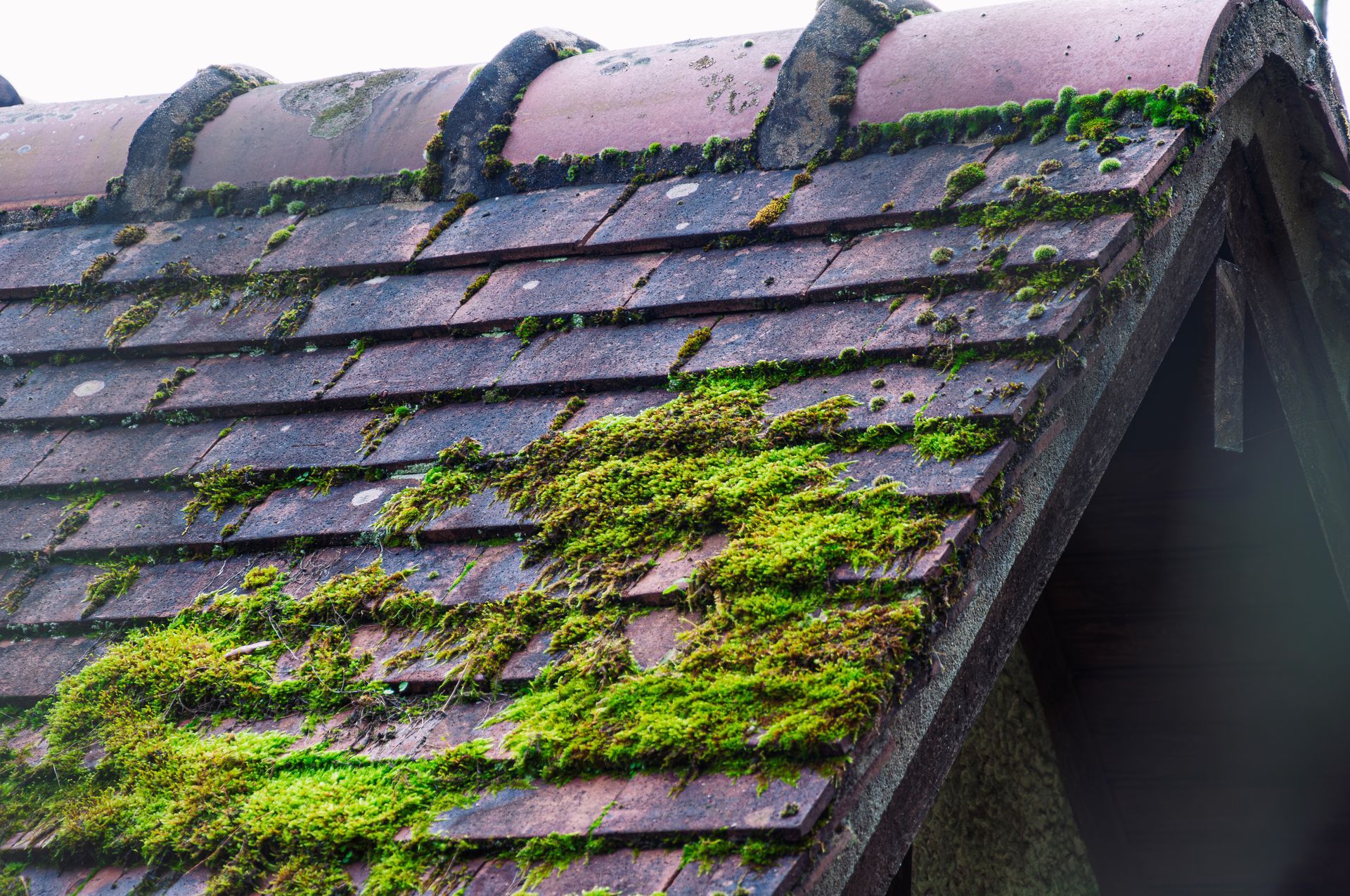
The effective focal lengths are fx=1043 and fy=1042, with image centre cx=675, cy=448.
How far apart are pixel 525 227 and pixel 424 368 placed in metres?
0.53

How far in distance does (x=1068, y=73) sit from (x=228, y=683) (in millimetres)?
2042

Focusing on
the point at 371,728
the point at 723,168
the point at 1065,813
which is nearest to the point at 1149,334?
the point at 723,168

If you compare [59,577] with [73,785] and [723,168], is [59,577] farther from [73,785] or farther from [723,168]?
[723,168]

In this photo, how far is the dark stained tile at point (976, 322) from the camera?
1.66m

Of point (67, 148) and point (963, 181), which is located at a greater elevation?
point (67, 148)

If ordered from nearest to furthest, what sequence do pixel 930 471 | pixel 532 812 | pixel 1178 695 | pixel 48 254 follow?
pixel 532 812 < pixel 930 471 < pixel 48 254 < pixel 1178 695

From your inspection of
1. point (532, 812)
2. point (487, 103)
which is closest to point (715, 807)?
point (532, 812)

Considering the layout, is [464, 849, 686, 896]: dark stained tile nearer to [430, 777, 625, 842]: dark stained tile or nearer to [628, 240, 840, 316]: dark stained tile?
[430, 777, 625, 842]: dark stained tile

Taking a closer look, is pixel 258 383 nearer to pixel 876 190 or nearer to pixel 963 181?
pixel 876 190

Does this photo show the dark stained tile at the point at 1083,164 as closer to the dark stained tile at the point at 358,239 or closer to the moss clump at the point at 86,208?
the dark stained tile at the point at 358,239

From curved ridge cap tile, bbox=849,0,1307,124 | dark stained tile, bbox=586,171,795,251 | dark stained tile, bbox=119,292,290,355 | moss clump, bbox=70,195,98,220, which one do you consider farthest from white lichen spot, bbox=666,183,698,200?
moss clump, bbox=70,195,98,220

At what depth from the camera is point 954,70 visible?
95.3 inches

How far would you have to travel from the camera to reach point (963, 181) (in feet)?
6.95

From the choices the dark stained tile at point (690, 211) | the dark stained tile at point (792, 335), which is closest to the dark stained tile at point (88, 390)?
the dark stained tile at point (690, 211)
